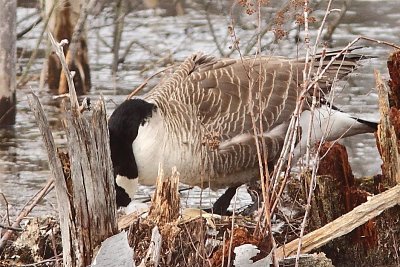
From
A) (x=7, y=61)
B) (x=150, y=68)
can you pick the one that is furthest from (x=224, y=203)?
(x=150, y=68)

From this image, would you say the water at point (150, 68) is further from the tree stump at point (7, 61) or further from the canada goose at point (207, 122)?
the canada goose at point (207, 122)

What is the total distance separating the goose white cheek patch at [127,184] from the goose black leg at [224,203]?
0.75m

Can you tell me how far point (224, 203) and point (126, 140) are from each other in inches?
43.6

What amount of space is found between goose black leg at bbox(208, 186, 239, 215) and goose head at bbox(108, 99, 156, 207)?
783mm

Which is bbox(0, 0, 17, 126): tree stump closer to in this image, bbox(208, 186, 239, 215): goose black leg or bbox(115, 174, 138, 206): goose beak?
bbox(208, 186, 239, 215): goose black leg

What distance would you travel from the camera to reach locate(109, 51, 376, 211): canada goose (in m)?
6.84

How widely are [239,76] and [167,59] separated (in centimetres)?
565

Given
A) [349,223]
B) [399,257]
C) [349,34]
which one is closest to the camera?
[349,223]

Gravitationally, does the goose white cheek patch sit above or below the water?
above

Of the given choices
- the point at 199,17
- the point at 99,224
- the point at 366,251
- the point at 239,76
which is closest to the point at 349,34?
the point at 199,17

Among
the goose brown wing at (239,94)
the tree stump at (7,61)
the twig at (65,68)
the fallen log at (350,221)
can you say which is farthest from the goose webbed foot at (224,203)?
the tree stump at (7,61)

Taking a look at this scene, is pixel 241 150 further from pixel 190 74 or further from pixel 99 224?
pixel 99 224

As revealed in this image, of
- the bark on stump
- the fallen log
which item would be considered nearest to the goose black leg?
the fallen log

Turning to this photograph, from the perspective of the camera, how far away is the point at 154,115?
6.93 m
